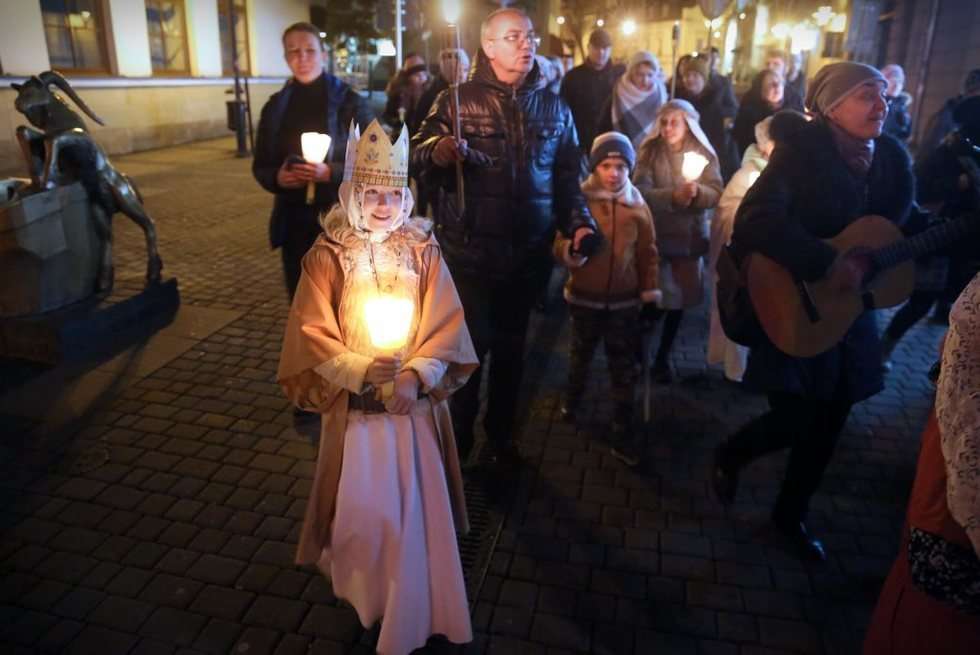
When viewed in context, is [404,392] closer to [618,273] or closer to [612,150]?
[618,273]

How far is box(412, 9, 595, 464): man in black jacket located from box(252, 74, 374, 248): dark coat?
3.06ft

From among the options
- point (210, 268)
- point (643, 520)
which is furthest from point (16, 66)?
point (643, 520)

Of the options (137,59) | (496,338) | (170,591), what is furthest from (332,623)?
(137,59)

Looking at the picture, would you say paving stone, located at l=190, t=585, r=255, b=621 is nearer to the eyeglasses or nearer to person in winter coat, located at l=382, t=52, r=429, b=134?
the eyeglasses

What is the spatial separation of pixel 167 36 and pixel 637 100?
51.9 ft

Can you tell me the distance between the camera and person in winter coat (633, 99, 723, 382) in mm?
4855

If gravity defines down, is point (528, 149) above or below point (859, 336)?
above

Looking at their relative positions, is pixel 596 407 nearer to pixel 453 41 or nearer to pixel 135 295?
pixel 453 41

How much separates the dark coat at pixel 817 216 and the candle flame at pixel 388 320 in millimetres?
1564

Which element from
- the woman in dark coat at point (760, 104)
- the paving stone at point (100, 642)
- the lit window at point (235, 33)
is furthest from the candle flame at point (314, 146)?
the lit window at point (235, 33)

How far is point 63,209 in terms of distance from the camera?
558 cm

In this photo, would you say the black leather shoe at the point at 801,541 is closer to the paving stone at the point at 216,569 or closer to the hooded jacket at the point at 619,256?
the hooded jacket at the point at 619,256

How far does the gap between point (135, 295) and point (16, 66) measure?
33.2ft

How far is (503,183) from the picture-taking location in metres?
3.58
